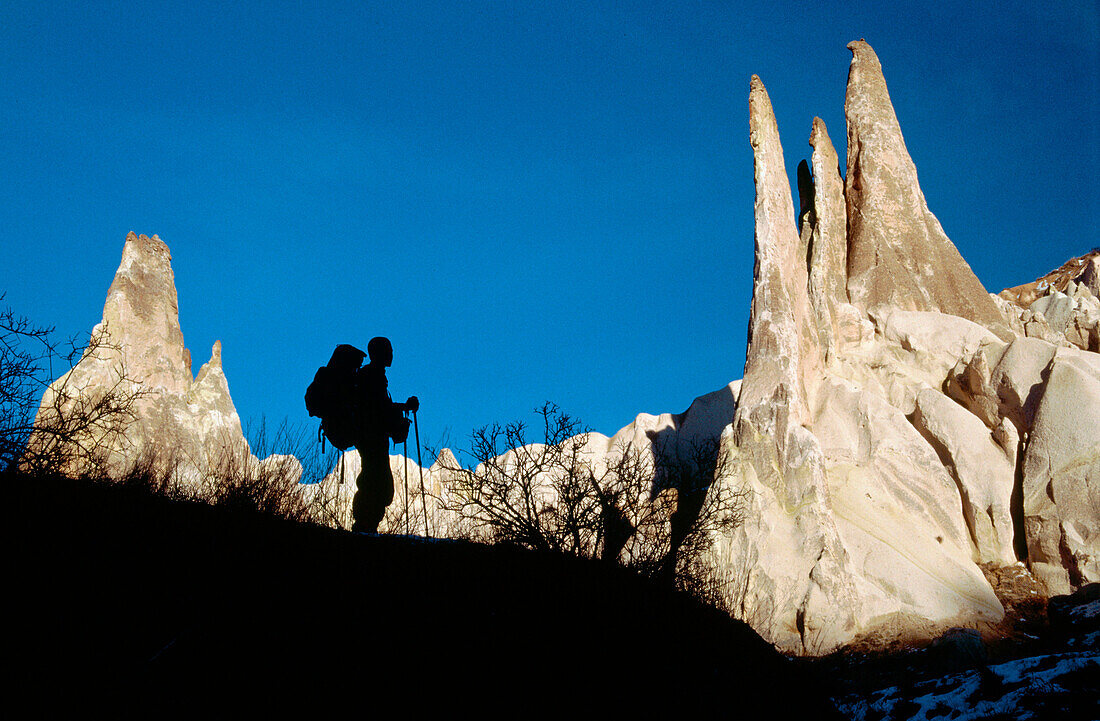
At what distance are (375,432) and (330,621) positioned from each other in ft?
11.6

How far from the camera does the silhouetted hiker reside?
800 cm

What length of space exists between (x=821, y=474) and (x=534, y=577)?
527 inches

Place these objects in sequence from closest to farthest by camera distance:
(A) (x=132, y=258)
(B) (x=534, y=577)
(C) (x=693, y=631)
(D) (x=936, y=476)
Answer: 1. (B) (x=534, y=577)
2. (C) (x=693, y=631)
3. (D) (x=936, y=476)
4. (A) (x=132, y=258)

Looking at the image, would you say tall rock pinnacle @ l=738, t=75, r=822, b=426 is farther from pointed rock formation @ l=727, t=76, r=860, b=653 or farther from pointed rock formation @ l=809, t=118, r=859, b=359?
pointed rock formation @ l=809, t=118, r=859, b=359

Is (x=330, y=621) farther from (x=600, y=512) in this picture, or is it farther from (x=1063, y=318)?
(x=1063, y=318)

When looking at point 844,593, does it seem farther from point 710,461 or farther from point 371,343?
point 371,343

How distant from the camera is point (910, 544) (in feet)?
60.5

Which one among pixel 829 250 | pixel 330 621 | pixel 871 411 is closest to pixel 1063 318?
pixel 829 250

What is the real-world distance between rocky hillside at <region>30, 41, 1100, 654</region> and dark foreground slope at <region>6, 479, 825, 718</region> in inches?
297

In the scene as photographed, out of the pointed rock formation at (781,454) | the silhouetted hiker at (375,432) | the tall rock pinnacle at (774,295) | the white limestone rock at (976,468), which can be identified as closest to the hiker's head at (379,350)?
the silhouetted hiker at (375,432)

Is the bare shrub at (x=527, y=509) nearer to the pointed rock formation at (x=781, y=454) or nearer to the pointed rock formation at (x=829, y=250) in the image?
the pointed rock formation at (x=781, y=454)

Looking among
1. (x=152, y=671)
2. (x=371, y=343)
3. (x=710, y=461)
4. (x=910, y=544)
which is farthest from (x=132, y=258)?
(x=152, y=671)

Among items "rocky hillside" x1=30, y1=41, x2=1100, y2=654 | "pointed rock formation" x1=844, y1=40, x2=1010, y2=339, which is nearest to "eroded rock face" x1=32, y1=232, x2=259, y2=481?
"rocky hillside" x1=30, y1=41, x2=1100, y2=654

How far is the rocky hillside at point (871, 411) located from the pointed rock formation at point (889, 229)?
0.07m
